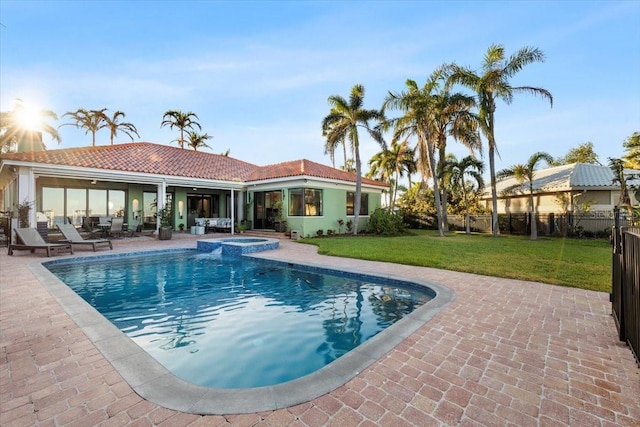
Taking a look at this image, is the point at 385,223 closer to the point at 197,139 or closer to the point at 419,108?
the point at 419,108

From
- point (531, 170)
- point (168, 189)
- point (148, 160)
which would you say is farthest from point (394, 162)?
point (148, 160)

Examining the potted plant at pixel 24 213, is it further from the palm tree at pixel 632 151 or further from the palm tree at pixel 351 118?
the palm tree at pixel 632 151

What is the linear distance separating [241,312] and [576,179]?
23.1m

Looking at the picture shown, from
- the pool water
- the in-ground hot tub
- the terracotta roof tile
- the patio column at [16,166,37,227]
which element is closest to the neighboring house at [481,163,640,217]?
the in-ground hot tub

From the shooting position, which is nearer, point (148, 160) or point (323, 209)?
point (148, 160)

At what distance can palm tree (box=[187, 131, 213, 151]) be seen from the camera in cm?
3306

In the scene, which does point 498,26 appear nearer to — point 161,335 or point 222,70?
point 222,70

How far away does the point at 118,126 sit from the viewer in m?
28.4

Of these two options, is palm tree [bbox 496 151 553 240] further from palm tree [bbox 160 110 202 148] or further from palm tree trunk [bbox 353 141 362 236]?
palm tree [bbox 160 110 202 148]

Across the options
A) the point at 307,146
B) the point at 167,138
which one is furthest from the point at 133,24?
the point at 167,138

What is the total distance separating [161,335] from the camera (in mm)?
4629

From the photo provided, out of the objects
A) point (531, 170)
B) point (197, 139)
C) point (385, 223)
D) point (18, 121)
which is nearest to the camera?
point (531, 170)

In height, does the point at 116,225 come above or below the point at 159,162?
below

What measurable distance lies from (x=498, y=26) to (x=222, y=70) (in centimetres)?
1188
